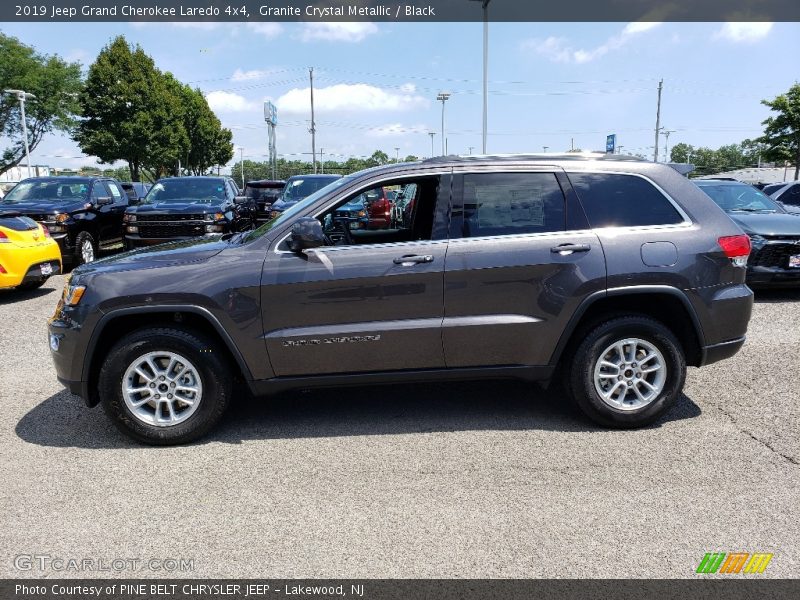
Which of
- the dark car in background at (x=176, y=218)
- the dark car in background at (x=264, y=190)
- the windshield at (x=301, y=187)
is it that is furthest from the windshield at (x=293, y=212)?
the dark car in background at (x=264, y=190)

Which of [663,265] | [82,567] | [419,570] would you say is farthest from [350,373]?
[663,265]

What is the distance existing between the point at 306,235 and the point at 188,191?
10127 mm

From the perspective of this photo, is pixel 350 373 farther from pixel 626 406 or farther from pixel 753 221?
pixel 753 221

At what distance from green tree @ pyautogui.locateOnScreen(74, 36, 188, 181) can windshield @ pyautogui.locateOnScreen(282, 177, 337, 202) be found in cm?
2947

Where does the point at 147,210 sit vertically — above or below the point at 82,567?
above

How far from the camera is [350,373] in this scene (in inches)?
161

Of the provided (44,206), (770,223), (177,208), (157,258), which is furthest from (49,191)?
(770,223)

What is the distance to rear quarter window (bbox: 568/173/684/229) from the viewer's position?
4.21 metres

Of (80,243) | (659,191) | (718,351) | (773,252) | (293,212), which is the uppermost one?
(659,191)

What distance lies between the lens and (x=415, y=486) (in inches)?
137

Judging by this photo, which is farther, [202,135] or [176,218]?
[202,135]

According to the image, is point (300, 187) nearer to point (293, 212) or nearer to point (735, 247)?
point (293, 212)

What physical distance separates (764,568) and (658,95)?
7090 centimetres

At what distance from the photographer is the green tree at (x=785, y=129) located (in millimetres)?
34312
